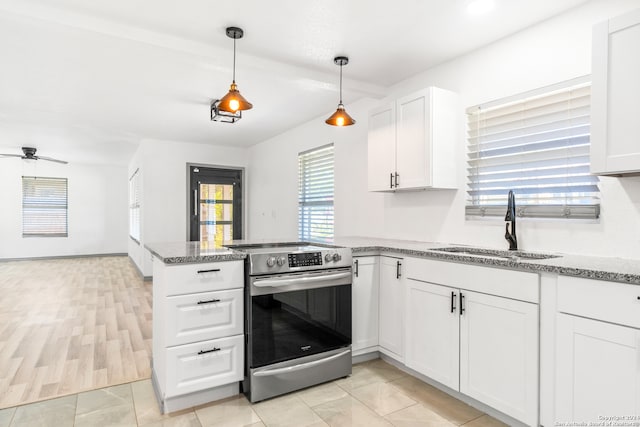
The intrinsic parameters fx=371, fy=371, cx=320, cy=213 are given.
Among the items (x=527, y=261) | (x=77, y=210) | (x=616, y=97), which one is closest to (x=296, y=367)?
(x=527, y=261)

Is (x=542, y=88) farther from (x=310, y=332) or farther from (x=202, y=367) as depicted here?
(x=202, y=367)

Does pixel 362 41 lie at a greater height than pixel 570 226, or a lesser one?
greater

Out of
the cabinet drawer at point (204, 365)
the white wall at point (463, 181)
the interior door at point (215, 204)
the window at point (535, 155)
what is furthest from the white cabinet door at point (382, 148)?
the interior door at point (215, 204)

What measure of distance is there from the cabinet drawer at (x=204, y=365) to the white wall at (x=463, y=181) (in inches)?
74.4

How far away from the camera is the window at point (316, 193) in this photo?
15.4 feet

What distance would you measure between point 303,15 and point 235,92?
666mm

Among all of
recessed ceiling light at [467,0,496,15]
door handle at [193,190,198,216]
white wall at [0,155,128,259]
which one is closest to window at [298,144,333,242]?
door handle at [193,190,198,216]

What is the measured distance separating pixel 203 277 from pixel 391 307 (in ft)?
4.52

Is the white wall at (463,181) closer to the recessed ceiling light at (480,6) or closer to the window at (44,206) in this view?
the recessed ceiling light at (480,6)

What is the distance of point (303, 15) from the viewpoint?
94.9 inches

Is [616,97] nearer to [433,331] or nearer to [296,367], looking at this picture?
[433,331]

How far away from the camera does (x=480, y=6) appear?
2287 mm

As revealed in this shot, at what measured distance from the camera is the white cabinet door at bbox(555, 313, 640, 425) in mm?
1506

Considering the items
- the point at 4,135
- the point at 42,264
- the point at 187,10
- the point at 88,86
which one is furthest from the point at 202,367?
the point at 42,264
